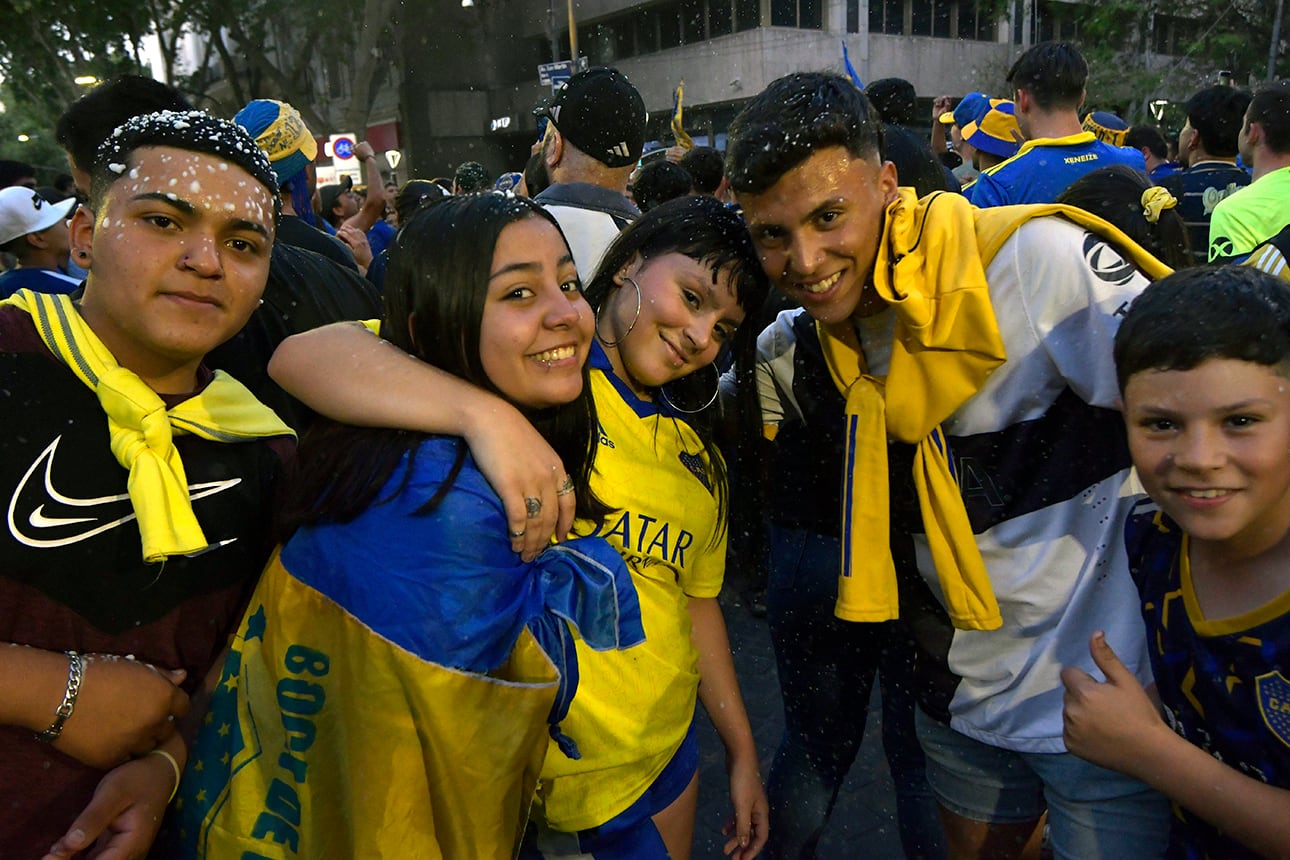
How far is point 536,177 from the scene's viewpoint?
17.5 ft

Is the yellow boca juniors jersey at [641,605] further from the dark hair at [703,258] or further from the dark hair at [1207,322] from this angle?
the dark hair at [1207,322]

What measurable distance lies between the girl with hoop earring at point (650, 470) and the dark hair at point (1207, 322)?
34.1 inches

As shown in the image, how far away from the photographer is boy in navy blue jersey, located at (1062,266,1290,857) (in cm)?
146

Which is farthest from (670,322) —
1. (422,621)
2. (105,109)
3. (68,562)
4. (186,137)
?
(105,109)

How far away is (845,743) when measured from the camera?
2.64m

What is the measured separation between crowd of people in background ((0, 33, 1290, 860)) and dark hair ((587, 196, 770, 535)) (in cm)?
1

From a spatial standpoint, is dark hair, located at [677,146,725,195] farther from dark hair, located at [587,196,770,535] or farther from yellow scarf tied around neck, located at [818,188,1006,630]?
yellow scarf tied around neck, located at [818,188,1006,630]

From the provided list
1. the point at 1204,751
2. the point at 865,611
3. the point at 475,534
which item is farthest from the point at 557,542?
the point at 1204,751

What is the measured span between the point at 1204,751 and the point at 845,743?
119 centimetres

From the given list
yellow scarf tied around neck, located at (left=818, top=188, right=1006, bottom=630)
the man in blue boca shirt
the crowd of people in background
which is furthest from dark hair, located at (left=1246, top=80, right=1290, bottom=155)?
yellow scarf tied around neck, located at (left=818, top=188, right=1006, bottom=630)

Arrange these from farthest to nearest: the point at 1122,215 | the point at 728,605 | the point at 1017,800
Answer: the point at 728,605 → the point at 1122,215 → the point at 1017,800

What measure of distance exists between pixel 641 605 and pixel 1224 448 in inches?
44.9

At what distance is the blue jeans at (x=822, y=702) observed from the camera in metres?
2.54

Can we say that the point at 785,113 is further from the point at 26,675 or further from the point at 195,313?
the point at 26,675
